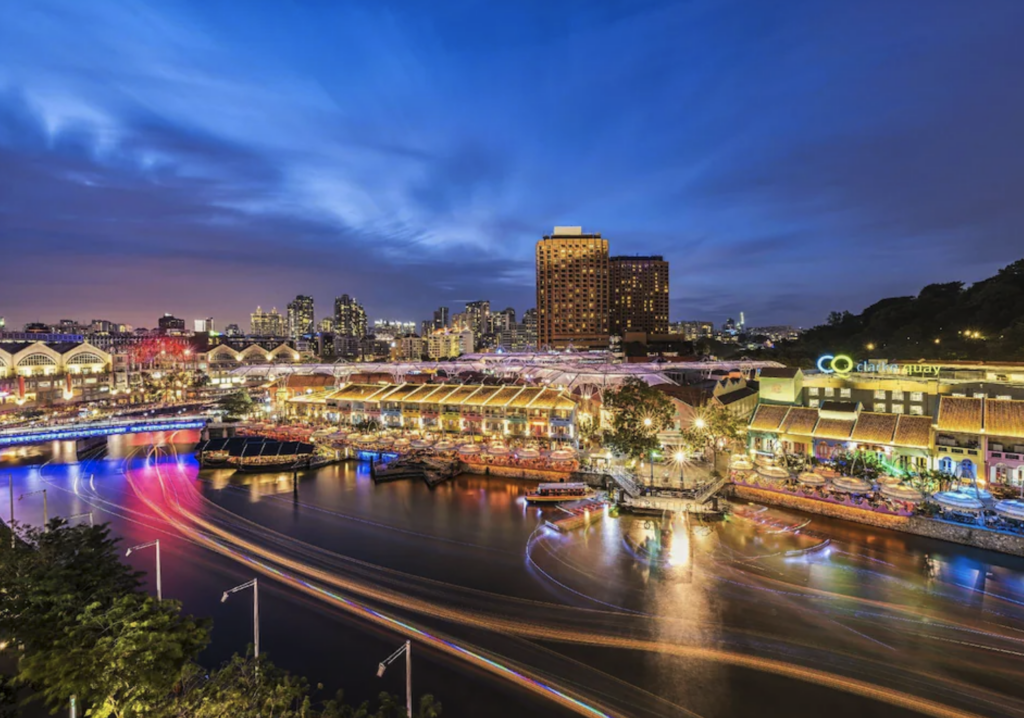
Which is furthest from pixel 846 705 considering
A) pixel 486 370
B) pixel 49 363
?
pixel 49 363

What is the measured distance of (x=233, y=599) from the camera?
17375mm

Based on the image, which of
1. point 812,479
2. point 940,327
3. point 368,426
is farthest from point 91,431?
point 940,327

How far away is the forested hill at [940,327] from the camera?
42688 millimetres

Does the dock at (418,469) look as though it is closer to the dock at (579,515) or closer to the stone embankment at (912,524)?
the dock at (579,515)

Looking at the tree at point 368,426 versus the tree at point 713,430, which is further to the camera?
the tree at point 368,426

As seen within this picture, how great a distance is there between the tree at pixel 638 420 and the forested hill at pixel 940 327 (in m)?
30.5

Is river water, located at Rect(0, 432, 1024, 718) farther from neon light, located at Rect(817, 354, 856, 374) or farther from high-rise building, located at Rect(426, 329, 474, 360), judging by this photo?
high-rise building, located at Rect(426, 329, 474, 360)

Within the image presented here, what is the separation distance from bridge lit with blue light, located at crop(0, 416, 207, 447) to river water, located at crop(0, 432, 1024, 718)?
17.4m

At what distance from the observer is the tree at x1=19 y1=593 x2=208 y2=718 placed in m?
8.39

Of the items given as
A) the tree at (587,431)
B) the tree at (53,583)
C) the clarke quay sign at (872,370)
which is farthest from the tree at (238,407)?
the clarke quay sign at (872,370)

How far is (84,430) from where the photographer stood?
4106 cm

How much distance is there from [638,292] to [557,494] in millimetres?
103132

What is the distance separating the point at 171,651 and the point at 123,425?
43.3m

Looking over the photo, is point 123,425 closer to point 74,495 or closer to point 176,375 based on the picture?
point 74,495
